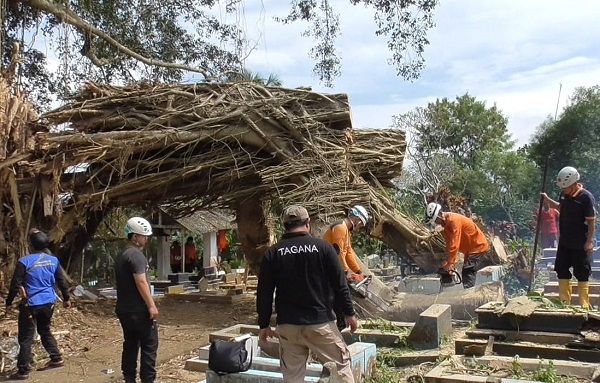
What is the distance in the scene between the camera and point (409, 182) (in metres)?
27.6

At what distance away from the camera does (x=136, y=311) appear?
5574 millimetres

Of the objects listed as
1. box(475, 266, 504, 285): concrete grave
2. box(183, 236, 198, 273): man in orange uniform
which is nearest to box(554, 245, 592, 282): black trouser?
box(475, 266, 504, 285): concrete grave

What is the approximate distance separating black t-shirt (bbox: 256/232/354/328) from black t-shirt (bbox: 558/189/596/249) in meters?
3.78

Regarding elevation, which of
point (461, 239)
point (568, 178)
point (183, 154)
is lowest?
point (461, 239)

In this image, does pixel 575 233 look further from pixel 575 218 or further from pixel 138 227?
pixel 138 227

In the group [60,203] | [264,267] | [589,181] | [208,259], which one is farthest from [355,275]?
[589,181]

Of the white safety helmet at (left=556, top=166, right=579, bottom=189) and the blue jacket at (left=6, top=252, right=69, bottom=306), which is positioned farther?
the white safety helmet at (left=556, top=166, right=579, bottom=189)

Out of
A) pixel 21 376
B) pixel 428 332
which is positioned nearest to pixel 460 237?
pixel 428 332

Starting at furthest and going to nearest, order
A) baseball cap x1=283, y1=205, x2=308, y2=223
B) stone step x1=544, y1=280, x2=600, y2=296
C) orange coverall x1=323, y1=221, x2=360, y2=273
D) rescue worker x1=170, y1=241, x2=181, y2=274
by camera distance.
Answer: rescue worker x1=170, y1=241, x2=181, y2=274
stone step x1=544, y1=280, x2=600, y2=296
orange coverall x1=323, y1=221, x2=360, y2=273
baseball cap x1=283, y1=205, x2=308, y2=223

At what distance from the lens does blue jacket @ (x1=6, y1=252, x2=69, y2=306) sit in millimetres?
6816

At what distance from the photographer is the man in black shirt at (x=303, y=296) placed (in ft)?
14.3

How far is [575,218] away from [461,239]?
7.39ft

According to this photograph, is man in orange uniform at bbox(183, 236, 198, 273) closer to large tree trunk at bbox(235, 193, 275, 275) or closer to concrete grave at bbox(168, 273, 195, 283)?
concrete grave at bbox(168, 273, 195, 283)

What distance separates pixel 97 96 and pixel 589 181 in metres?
17.7
